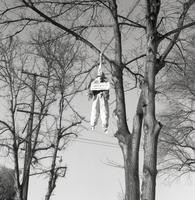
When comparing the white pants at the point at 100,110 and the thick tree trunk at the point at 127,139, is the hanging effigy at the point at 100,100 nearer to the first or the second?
the white pants at the point at 100,110

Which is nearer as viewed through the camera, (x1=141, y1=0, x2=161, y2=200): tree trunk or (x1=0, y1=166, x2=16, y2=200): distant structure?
(x1=141, y1=0, x2=161, y2=200): tree trunk

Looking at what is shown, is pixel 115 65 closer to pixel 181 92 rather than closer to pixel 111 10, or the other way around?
pixel 111 10

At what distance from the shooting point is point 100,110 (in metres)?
7.88

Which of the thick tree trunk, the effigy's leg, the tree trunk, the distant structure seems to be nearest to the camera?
the tree trunk

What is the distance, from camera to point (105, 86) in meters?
7.88

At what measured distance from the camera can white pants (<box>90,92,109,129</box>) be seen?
7.74 meters

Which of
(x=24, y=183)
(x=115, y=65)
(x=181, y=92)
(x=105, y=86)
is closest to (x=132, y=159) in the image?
(x=105, y=86)

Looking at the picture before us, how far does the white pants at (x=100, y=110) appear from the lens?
7.74m

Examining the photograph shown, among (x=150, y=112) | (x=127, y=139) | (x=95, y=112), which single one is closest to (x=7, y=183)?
(x=95, y=112)

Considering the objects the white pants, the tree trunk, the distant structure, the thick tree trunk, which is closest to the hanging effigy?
the white pants

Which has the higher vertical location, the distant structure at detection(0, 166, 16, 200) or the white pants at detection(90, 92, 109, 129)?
the distant structure at detection(0, 166, 16, 200)

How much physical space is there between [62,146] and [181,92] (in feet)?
25.4

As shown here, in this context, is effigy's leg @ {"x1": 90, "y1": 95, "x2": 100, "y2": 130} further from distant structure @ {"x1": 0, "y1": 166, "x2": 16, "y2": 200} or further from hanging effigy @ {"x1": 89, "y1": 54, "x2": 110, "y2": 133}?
distant structure @ {"x1": 0, "y1": 166, "x2": 16, "y2": 200}

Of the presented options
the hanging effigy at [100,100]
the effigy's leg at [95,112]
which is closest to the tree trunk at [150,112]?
the hanging effigy at [100,100]
